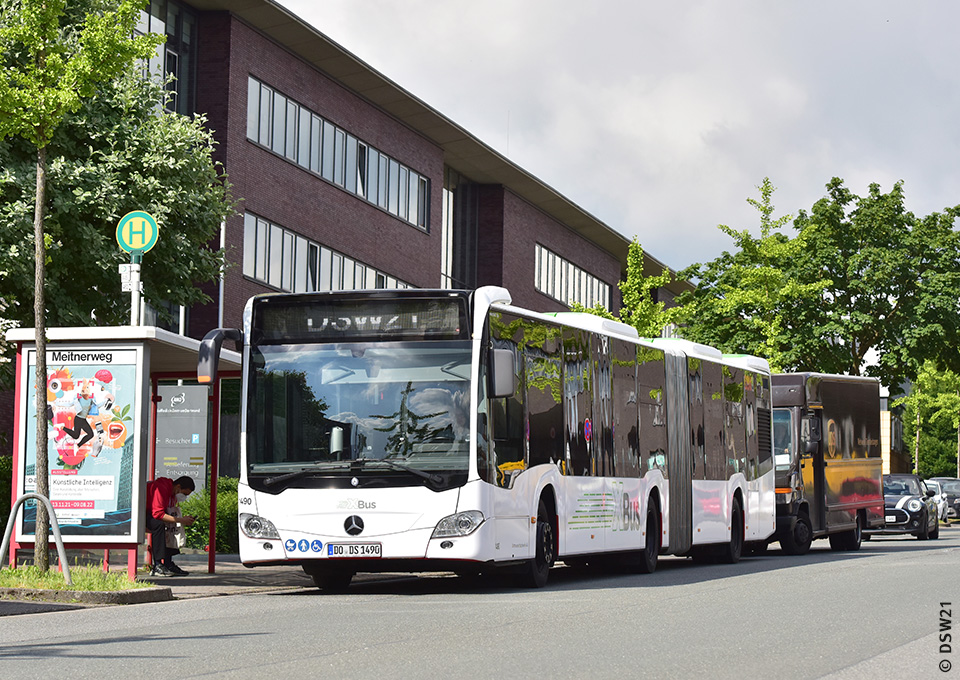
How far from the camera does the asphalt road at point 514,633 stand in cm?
921

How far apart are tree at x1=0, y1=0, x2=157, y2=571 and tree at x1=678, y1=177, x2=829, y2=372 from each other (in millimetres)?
27740

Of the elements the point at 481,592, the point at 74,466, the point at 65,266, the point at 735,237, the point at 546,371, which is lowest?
the point at 481,592

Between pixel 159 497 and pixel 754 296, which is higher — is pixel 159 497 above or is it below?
below

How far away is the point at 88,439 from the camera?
16.6 meters

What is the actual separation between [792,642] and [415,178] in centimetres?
3776

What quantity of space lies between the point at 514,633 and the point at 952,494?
47065mm

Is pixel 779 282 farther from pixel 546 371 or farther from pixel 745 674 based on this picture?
pixel 745 674

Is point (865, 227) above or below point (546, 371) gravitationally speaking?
above

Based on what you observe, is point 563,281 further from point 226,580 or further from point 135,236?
point 226,580

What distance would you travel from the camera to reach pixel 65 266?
24578 millimetres

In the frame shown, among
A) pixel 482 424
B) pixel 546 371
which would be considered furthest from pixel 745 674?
pixel 546 371

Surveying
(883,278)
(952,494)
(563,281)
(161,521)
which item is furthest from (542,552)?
(563,281)

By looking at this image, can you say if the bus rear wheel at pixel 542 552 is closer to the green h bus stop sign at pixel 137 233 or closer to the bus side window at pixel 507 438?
the bus side window at pixel 507 438

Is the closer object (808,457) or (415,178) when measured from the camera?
(808,457)
